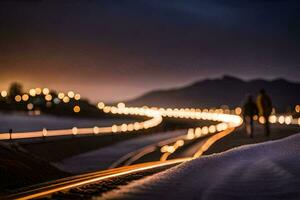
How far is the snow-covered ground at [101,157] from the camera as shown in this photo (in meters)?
47.6

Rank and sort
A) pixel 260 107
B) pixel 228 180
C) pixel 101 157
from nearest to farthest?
pixel 228 180, pixel 260 107, pixel 101 157

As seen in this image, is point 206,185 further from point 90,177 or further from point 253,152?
point 253,152

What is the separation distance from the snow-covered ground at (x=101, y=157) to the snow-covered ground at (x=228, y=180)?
3103 centimetres

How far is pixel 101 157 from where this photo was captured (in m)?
57.1

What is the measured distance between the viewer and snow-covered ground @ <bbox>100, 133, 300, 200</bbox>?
989 centimetres

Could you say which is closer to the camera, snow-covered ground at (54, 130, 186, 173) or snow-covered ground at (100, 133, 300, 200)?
snow-covered ground at (100, 133, 300, 200)

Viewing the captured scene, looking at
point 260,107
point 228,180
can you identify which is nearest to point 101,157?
point 260,107

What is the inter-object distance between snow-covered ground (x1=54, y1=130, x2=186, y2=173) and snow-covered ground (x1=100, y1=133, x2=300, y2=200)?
102 ft

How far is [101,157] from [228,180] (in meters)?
46.5

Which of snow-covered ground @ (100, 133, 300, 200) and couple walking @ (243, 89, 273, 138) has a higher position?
couple walking @ (243, 89, 273, 138)

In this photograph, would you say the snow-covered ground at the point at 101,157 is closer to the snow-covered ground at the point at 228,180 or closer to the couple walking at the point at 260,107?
the couple walking at the point at 260,107

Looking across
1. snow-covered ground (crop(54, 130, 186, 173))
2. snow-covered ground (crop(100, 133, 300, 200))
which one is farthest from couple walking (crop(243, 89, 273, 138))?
snow-covered ground (crop(100, 133, 300, 200))

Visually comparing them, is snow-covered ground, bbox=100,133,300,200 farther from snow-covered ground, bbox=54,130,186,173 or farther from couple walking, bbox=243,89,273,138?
snow-covered ground, bbox=54,130,186,173

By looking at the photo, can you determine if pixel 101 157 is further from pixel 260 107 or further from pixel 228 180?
pixel 228 180
